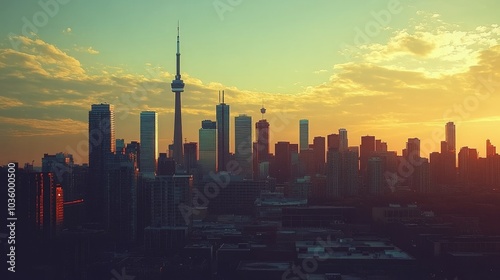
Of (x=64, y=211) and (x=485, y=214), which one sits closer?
(x=64, y=211)

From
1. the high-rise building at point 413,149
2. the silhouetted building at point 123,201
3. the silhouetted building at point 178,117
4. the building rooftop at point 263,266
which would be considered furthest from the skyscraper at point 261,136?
the building rooftop at point 263,266

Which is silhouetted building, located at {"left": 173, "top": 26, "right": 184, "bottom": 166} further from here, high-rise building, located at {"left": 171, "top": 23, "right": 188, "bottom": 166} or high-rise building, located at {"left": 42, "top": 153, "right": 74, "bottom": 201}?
high-rise building, located at {"left": 42, "top": 153, "right": 74, "bottom": 201}

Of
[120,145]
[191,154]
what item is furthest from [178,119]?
[120,145]

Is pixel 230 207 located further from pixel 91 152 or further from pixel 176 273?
pixel 176 273

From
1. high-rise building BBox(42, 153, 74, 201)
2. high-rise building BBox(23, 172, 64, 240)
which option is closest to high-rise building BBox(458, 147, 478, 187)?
high-rise building BBox(42, 153, 74, 201)

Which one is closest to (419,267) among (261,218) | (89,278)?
(89,278)
